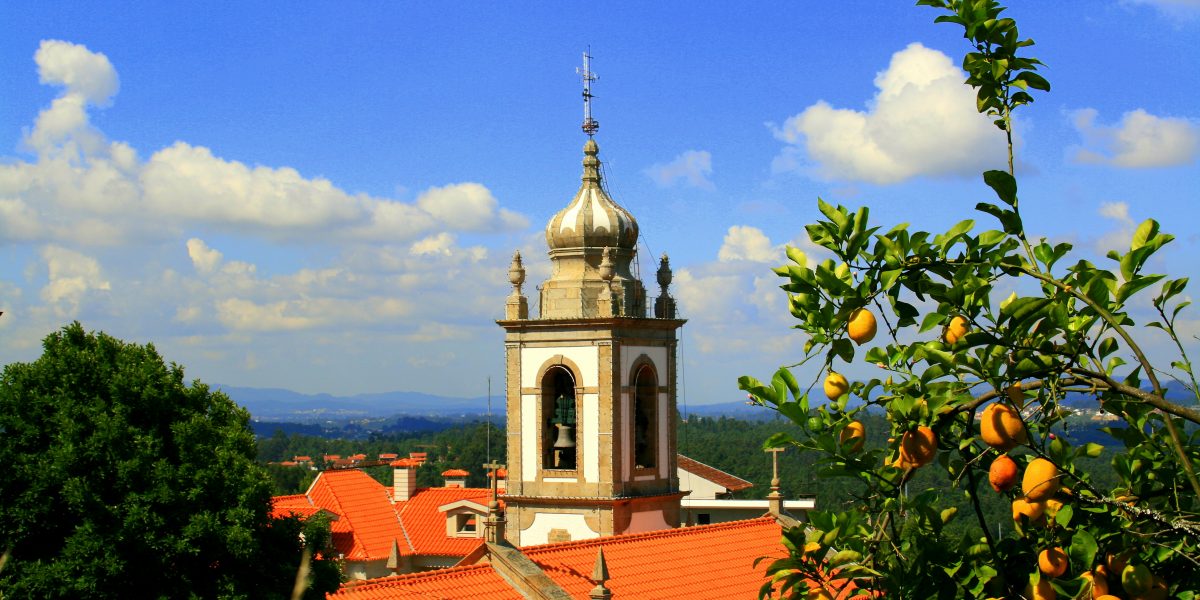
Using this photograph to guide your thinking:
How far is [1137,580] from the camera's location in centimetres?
448

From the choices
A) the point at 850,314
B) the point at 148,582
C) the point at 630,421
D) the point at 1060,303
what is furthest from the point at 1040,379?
the point at 630,421

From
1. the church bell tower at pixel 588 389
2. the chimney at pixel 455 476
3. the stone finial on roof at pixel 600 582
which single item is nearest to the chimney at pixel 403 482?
the chimney at pixel 455 476

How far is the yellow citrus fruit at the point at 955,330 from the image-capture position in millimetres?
4879

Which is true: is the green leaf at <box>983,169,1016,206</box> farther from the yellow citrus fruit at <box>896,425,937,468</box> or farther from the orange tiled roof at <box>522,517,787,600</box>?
the orange tiled roof at <box>522,517,787,600</box>

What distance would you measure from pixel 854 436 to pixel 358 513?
34313 mm

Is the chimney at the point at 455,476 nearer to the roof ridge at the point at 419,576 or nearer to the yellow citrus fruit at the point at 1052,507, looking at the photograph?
the roof ridge at the point at 419,576

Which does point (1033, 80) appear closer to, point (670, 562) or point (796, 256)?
point (796, 256)

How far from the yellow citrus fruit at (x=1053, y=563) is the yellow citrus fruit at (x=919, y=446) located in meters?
0.59

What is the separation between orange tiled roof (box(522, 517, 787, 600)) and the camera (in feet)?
65.7

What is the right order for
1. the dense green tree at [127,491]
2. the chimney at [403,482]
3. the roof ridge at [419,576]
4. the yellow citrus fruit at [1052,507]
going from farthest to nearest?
the chimney at [403,482] → the roof ridge at [419,576] → the dense green tree at [127,491] → the yellow citrus fruit at [1052,507]

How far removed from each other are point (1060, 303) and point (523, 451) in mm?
20253

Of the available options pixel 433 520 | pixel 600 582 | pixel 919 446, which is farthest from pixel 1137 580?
pixel 433 520

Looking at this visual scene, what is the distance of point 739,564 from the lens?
73.0 feet

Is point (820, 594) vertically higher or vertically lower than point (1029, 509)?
lower
